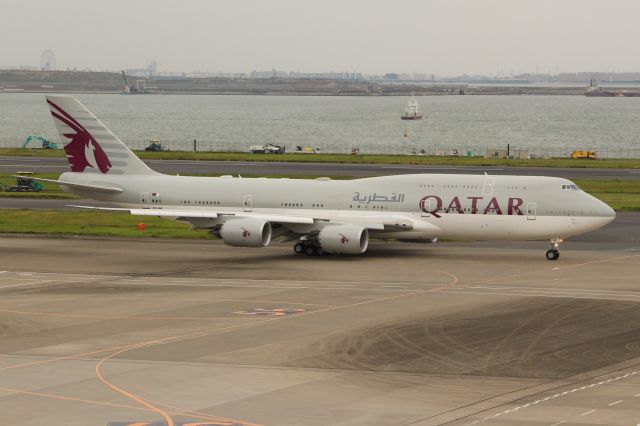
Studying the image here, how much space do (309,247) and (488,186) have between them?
37.0ft

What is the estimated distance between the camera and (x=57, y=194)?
104375 mm

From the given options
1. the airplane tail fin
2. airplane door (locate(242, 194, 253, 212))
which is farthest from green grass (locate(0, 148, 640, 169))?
airplane door (locate(242, 194, 253, 212))

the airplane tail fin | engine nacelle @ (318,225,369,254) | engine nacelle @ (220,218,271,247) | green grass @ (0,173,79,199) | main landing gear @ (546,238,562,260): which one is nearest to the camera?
engine nacelle @ (318,225,369,254)

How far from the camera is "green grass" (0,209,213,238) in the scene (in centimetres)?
8075

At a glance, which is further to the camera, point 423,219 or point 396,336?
point 423,219

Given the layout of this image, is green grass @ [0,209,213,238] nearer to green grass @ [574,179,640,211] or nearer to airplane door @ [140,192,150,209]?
airplane door @ [140,192,150,209]

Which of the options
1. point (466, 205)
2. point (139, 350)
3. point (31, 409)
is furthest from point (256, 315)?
point (466, 205)

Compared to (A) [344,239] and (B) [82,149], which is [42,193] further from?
(A) [344,239]

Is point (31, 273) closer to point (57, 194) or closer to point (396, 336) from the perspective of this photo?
point (396, 336)

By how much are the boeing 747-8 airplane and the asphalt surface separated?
46836 millimetres

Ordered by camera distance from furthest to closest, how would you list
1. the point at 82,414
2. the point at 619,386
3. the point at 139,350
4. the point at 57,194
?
1. the point at 57,194
2. the point at 139,350
3. the point at 619,386
4. the point at 82,414

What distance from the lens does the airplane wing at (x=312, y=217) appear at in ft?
225

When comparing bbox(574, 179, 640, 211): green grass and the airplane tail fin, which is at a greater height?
the airplane tail fin

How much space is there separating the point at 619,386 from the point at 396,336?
10.5 metres
